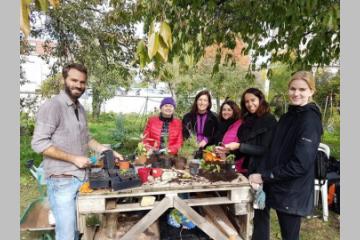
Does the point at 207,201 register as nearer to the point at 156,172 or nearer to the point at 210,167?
the point at 210,167

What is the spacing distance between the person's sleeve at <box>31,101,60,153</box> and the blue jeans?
31 cm

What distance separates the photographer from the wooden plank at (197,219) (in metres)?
2.29

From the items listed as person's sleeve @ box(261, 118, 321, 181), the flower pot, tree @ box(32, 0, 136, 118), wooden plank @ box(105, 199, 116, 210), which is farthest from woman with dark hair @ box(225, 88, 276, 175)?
tree @ box(32, 0, 136, 118)

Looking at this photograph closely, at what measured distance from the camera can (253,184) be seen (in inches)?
89.9

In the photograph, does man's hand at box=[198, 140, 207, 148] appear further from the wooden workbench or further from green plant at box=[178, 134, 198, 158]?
the wooden workbench

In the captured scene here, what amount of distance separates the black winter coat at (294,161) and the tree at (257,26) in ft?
2.37

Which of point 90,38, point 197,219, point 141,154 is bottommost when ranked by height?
point 197,219

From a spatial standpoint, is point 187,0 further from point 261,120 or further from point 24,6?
point 24,6

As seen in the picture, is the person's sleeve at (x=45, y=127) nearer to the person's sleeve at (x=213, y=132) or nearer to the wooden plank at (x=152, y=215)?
the wooden plank at (x=152, y=215)

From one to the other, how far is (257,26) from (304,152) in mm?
2452

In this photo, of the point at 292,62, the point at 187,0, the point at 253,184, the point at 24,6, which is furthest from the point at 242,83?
the point at 24,6

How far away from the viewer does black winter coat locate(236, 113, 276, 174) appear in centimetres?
254

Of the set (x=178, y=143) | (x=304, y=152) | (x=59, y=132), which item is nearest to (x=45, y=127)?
(x=59, y=132)

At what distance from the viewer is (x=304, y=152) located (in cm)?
196
